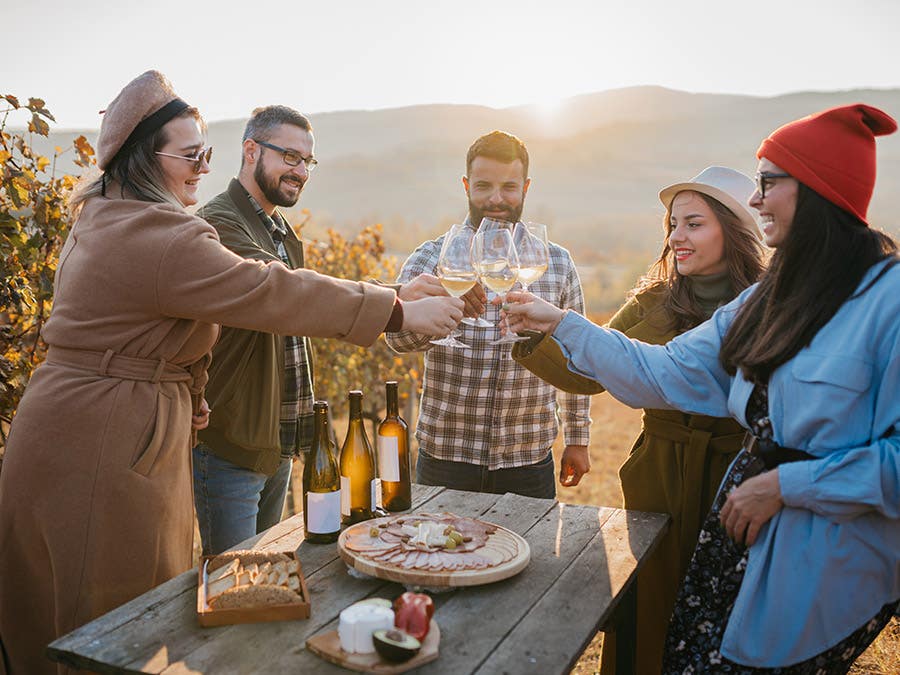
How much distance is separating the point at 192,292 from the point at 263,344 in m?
0.91

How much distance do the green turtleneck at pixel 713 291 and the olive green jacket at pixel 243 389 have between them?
1660 millimetres

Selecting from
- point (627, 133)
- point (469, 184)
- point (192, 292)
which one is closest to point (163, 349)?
point (192, 292)

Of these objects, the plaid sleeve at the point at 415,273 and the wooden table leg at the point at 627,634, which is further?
the plaid sleeve at the point at 415,273

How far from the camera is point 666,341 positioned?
2908 millimetres

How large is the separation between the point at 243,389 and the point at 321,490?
2.76 feet

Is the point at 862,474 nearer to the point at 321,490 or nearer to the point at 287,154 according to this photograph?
the point at 321,490

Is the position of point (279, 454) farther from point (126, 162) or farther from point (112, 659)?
point (112, 659)

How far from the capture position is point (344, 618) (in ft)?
5.56

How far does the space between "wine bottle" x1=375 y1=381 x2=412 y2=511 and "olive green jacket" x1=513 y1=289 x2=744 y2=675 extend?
19.6 inches

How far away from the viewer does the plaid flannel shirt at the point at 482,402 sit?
365 cm

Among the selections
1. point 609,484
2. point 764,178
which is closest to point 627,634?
point 764,178

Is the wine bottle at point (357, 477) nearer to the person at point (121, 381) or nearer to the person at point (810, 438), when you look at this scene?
the person at point (121, 381)

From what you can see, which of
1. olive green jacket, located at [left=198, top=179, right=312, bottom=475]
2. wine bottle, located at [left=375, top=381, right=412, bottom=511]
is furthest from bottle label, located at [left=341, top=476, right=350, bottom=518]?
olive green jacket, located at [left=198, top=179, right=312, bottom=475]

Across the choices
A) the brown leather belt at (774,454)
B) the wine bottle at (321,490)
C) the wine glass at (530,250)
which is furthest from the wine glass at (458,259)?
the brown leather belt at (774,454)
